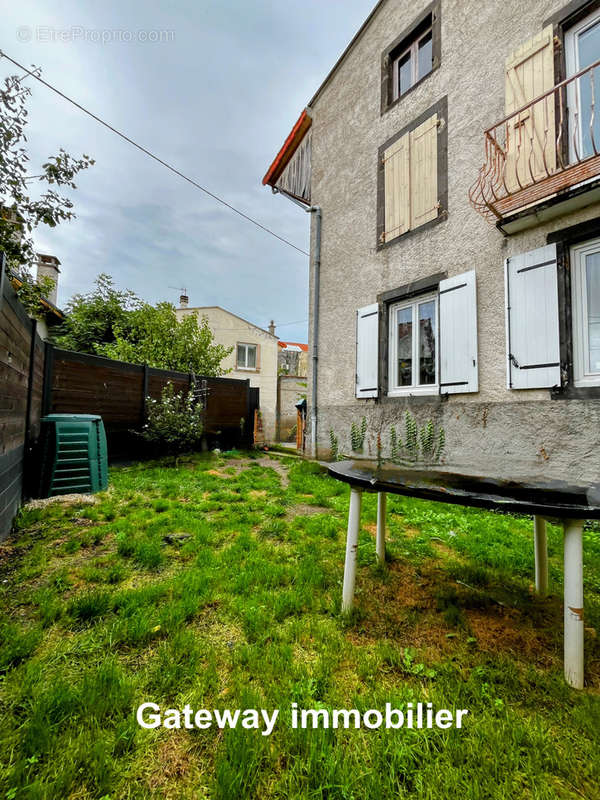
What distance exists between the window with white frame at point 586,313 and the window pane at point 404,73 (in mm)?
4684

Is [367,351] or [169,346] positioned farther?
[169,346]

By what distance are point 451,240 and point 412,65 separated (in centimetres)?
368

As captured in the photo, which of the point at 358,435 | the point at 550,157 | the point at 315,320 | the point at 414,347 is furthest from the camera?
the point at 315,320

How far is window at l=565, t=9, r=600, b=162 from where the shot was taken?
11.4 ft

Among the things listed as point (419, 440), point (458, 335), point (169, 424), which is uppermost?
point (458, 335)

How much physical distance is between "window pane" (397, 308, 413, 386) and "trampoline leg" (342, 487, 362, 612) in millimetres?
3861

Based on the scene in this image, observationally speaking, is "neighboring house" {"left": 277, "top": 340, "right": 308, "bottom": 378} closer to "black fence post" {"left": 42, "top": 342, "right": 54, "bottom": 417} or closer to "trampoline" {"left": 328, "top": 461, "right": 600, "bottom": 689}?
"black fence post" {"left": 42, "top": 342, "right": 54, "bottom": 417}

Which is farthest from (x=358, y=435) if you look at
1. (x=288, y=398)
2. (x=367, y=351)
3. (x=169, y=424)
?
(x=288, y=398)

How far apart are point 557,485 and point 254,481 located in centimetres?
446

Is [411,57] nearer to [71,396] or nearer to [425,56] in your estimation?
[425,56]

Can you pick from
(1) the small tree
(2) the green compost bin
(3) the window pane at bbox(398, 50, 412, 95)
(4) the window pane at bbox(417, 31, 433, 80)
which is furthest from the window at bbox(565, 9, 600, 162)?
(1) the small tree

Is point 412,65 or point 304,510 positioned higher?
point 412,65

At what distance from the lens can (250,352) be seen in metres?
17.1

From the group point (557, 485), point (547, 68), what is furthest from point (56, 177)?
point (547, 68)
